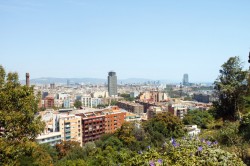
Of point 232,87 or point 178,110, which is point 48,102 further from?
point 232,87

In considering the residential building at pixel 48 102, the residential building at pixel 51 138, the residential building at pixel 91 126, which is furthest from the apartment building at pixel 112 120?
the residential building at pixel 48 102

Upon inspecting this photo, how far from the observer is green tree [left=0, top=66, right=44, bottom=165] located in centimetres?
546

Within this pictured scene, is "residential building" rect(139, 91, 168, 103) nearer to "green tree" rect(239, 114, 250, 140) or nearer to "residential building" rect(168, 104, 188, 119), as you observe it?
"residential building" rect(168, 104, 188, 119)

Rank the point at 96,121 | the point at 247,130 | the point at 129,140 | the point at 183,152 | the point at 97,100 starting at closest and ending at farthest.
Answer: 1. the point at 183,152
2. the point at 247,130
3. the point at 129,140
4. the point at 96,121
5. the point at 97,100

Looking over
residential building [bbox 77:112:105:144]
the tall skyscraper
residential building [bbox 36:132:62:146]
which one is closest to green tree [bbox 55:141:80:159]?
residential building [bbox 36:132:62:146]

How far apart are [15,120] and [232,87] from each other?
9461mm

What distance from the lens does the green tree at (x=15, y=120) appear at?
17.9 feet

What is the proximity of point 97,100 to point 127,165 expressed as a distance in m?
88.4

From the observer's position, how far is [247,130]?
20.8ft

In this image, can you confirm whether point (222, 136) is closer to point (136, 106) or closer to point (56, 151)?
point (56, 151)

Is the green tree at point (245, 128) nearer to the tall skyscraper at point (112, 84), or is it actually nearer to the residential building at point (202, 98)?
the residential building at point (202, 98)

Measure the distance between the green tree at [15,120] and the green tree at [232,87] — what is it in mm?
8774

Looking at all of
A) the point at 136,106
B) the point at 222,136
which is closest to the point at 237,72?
the point at 222,136

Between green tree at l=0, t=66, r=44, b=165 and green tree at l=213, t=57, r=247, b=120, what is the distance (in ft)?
28.8
